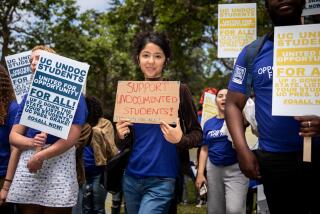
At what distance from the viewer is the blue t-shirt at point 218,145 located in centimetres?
565

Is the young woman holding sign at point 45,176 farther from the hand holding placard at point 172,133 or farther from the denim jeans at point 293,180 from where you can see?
the denim jeans at point 293,180

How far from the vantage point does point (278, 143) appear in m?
2.86

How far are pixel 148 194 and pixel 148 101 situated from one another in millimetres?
680

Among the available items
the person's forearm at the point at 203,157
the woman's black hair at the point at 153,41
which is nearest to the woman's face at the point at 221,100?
the person's forearm at the point at 203,157

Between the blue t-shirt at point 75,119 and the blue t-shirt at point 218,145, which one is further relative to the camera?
the blue t-shirt at point 218,145

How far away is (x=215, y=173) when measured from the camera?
18.7 feet

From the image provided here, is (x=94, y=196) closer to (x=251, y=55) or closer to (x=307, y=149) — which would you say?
(x=251, y=55)

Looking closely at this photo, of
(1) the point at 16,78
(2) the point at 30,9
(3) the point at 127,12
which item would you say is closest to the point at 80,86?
(1) the point at 16,78

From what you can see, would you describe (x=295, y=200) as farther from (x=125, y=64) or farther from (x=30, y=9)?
(x=125, y=64)

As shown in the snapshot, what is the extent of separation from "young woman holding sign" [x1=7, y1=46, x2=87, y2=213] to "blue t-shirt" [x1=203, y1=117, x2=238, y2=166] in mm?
2255

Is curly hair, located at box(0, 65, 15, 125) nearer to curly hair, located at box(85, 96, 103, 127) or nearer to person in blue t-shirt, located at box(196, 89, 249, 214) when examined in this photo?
curly hair, located at box(85, 96, 103, 127)

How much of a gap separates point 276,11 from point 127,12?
14.8 m

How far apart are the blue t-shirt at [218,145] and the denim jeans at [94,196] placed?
166 centimetres

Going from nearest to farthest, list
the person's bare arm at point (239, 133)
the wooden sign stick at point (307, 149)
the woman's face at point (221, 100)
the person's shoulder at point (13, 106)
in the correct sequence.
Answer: the wooden sign stick at point (307, 149) < the person's bare arm at point (239, 133) < the person's shoulder at point (13, 106) < the woman's face at point (221, 100)
